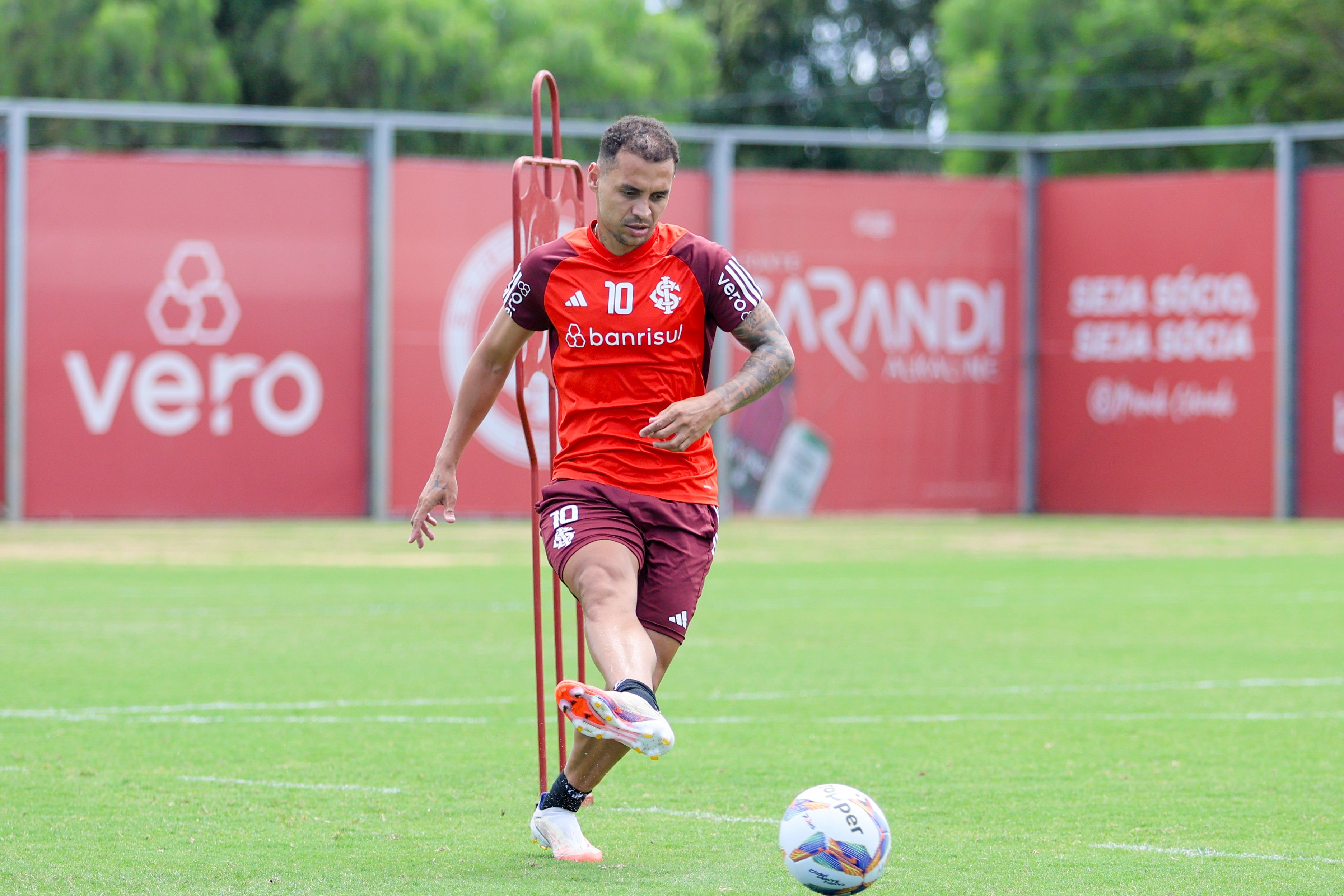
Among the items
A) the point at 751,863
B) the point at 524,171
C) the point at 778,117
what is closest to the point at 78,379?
the point at 524,171

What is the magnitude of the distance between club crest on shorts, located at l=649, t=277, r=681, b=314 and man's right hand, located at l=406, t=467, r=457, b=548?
86cm

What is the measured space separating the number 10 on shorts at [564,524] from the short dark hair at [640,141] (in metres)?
1.05

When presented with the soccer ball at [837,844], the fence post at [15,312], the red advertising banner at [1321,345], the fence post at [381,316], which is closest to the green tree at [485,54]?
the fence post at [381,316]

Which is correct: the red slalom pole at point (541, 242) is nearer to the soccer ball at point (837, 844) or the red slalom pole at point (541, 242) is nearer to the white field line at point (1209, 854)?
the soccer ball at point (837, 844)

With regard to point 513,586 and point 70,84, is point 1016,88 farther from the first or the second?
point 513,586

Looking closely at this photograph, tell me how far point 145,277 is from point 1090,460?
14.5 meters

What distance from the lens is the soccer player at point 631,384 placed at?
544 centimetres

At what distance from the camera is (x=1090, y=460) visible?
2856cm

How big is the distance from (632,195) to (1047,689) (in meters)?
5.37

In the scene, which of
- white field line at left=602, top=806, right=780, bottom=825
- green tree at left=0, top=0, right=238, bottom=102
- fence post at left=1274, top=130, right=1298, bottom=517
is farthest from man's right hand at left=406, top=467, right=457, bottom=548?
green tree at left=0, top=0, right=238, bottom=102

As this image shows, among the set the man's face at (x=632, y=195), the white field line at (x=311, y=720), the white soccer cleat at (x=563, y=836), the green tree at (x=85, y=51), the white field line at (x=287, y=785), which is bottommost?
the white field line at (x=287, y=785)

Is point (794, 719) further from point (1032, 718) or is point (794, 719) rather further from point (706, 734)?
point (1032, 718)

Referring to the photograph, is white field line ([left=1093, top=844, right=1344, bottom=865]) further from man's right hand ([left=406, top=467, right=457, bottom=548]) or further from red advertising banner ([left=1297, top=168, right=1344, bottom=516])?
red advertising banner ([left=1297, top=168, right=1344, bottom=516])

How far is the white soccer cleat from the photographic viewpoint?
225 inches
